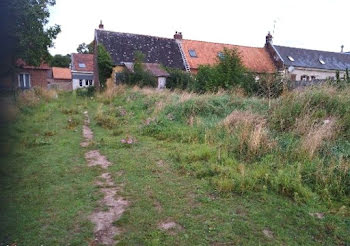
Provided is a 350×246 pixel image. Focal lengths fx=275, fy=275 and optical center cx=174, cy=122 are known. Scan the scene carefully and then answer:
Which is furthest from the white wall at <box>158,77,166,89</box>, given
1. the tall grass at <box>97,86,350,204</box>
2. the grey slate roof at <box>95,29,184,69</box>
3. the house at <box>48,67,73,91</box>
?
the house at <box>48,67,73,91</box>

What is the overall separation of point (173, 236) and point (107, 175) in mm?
2507

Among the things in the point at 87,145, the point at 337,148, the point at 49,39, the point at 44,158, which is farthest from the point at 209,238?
the point at 49,39

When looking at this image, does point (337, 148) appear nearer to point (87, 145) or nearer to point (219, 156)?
point (219, 156)

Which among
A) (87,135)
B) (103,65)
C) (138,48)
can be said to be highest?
(138,48)

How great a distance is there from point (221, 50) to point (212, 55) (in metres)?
1.45

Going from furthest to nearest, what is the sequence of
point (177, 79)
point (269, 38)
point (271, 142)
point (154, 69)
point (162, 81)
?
1. point (269, 38)
2. point (154, 69)
3. point (162, 81)
4. point (177, 79)
5. point (271, 142)

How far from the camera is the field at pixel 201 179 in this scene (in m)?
3.46

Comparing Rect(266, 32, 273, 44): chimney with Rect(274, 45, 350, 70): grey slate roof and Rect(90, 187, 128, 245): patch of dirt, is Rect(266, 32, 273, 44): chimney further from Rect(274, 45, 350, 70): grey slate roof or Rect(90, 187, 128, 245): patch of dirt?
Rect(90, 187, 128, 245): patch of dirt

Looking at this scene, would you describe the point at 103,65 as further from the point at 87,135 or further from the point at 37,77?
the point at 87,135

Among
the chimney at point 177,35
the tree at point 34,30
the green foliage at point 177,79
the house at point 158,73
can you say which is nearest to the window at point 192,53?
the chimney at point 177,35

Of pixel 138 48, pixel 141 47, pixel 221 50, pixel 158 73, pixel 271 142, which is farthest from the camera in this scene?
pixel 221 50

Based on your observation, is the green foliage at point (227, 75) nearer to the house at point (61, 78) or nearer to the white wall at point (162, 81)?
the white wall at point (162, 81)

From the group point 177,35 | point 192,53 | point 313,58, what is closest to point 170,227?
point 192,53

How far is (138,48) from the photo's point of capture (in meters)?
29.0
